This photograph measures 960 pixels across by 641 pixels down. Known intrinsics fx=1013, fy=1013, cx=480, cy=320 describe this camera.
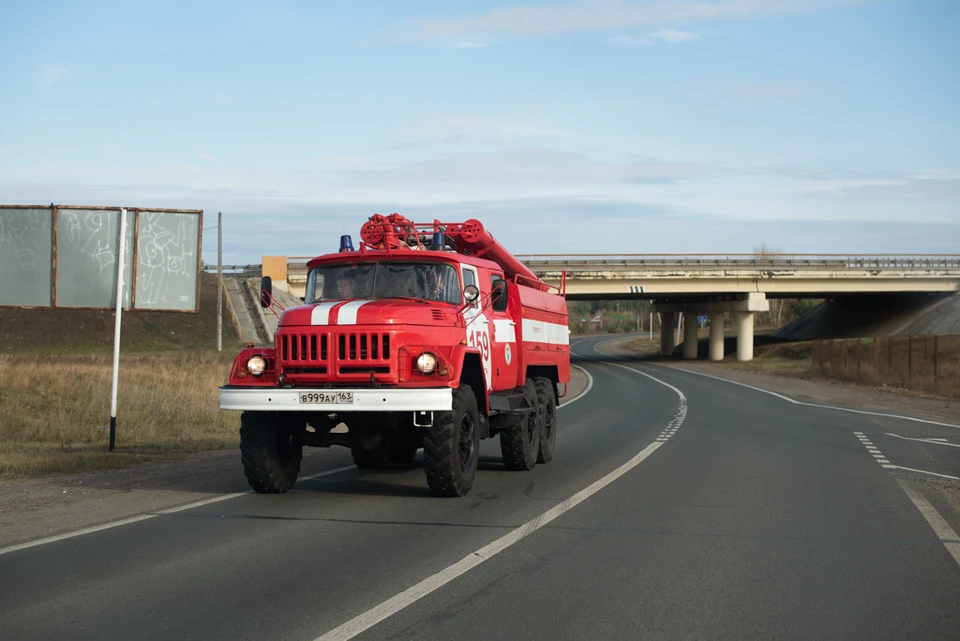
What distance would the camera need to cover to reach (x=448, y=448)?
34.1 ft

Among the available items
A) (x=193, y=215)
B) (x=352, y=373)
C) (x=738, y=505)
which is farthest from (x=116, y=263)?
(x=738, y=505)

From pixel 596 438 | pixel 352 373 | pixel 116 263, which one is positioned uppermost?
pixel 116 263

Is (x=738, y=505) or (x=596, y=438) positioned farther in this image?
(x=596, y=438)

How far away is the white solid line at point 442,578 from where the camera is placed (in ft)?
18.7

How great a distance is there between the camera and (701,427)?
72.3 feet

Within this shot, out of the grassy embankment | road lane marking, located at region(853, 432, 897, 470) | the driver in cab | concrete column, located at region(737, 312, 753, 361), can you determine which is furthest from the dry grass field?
concrete column, located at region(737, 312, 753, 361)

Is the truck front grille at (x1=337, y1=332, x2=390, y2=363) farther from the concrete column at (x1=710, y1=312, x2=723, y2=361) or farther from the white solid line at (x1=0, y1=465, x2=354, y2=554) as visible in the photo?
the concrete column at (x1=710, y1=312, x2=723, y2=361)

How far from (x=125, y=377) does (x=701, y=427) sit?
14493 millimetres

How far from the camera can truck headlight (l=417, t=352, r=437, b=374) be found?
1036cm

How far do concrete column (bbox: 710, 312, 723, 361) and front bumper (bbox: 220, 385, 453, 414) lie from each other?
6299 centimetres

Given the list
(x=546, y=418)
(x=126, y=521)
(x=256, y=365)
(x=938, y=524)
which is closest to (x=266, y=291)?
(x=256, y=365)

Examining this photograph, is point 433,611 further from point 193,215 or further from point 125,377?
point 125,377

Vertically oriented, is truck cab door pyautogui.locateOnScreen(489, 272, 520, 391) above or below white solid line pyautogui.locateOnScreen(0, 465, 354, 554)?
above

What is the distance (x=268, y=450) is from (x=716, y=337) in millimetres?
64096
